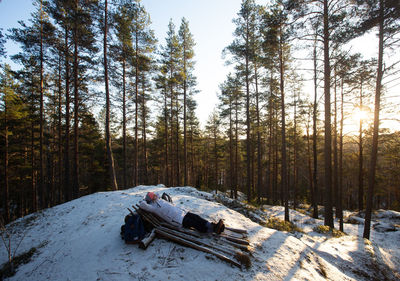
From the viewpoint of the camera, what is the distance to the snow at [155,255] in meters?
3.42

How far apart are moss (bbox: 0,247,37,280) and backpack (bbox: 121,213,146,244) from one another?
2728mm

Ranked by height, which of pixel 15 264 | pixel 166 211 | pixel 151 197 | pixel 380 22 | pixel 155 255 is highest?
pixel 380 22

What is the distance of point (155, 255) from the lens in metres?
3.76

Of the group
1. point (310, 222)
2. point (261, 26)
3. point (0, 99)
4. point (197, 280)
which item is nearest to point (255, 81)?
point (261, 26)

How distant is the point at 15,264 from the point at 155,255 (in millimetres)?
4041

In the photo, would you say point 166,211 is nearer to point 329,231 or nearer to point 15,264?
point 15,264

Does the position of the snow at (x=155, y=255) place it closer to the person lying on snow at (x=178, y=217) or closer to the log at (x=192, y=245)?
the log at (x=192, y=245)

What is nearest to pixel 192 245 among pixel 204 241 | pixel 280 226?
pixel 204 241

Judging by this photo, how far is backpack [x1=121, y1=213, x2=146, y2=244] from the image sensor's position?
417cm

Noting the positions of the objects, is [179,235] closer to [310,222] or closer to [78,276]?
[78,276]

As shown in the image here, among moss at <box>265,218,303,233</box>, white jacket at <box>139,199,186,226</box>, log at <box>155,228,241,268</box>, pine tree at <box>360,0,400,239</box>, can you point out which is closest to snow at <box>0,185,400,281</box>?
log at <box>155,228,241,268</box>

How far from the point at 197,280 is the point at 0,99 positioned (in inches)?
754

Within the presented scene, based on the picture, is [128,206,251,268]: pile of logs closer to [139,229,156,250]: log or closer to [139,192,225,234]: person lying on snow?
[139,229,156,250]: log

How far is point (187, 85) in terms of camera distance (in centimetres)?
1744
